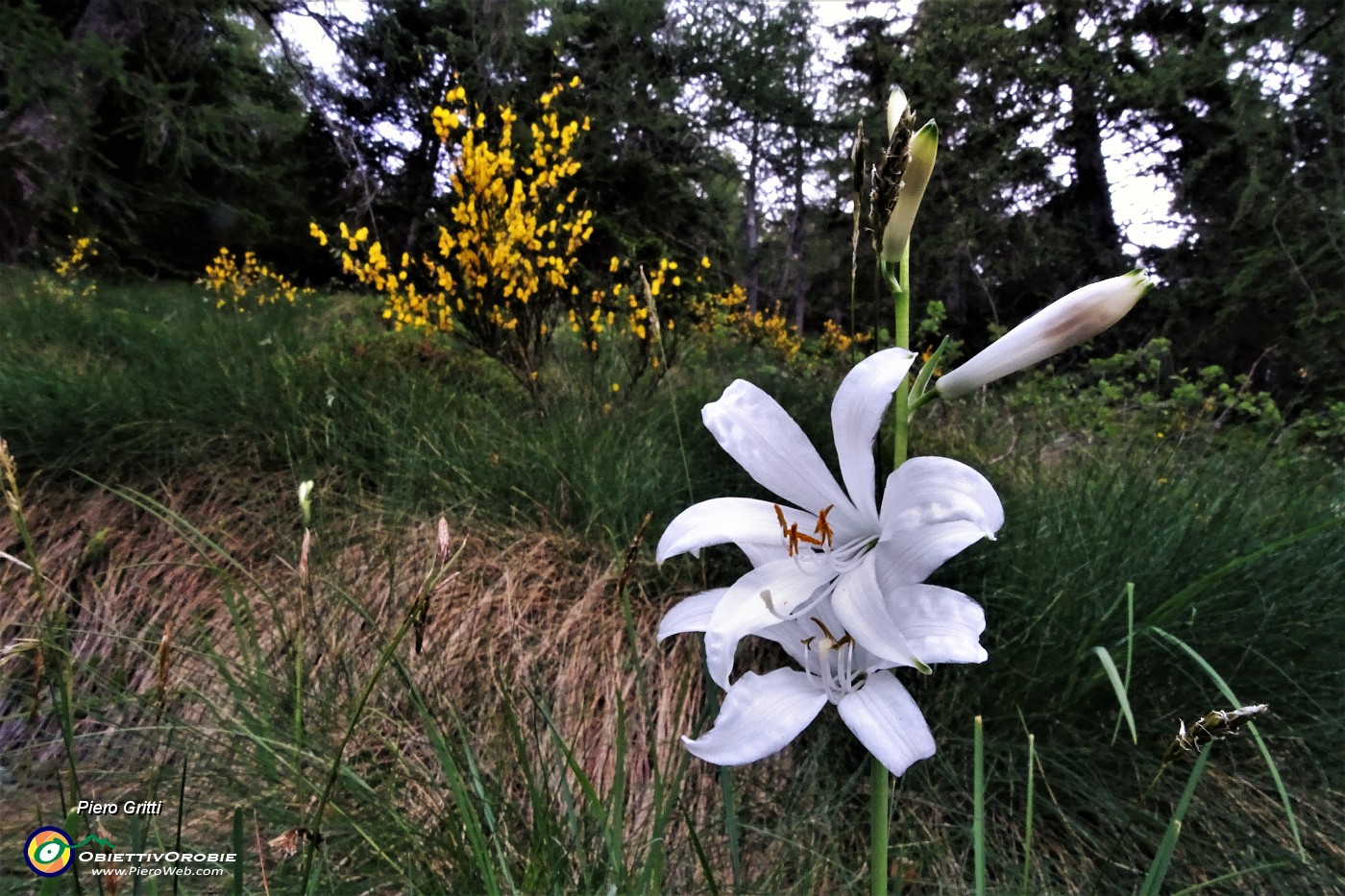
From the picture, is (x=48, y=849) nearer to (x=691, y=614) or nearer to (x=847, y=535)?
(x=691, y=614)

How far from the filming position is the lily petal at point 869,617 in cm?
58

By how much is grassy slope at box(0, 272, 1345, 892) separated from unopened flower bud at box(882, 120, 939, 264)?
26.7 inches

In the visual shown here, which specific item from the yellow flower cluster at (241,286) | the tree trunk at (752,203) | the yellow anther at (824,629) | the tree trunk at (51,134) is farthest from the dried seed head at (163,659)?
the tree trunk at (752,203)

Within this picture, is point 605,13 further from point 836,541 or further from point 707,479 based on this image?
Answer: point 836,541

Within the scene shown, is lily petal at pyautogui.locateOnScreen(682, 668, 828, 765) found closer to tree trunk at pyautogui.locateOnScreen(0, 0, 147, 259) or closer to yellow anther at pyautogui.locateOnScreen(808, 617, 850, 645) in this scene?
yellow anther at pyautogui.locateOnScreen(808, 617, 850, 645)

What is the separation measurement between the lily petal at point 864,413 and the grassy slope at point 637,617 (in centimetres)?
50

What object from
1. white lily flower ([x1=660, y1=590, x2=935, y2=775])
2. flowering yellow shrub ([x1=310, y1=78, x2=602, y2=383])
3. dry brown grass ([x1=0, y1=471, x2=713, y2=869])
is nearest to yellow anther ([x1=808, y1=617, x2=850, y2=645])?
white lily flower ([x1=660, y1=590, x2=935, y2=775])

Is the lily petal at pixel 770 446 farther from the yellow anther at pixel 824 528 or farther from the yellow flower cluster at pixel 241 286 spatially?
the yellow flower cluster at pixel 241 286

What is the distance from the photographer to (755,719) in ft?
2.02

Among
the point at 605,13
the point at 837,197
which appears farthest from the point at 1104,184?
the point at 605,13

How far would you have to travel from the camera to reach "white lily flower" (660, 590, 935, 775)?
587mm

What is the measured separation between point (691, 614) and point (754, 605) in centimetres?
8

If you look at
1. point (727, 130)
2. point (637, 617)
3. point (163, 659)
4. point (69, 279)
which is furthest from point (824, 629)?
point (727, 130)

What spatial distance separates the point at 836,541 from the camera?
0.75 metres
